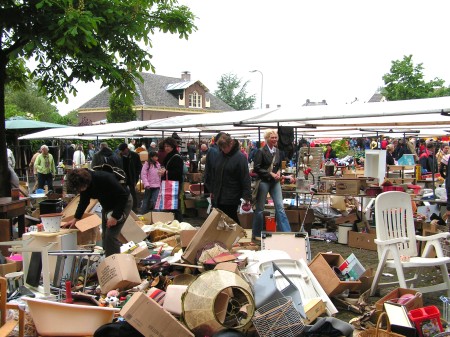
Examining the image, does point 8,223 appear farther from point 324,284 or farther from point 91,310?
point 324,284

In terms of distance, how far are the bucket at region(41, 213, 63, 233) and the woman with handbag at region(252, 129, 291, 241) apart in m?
3.37

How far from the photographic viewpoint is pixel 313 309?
4.28 meters

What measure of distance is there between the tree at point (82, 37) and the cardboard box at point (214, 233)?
2.82 meters

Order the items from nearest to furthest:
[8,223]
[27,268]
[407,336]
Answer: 1. [407,336]
2. [27,268]
3. [8,223]

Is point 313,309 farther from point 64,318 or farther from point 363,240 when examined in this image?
point 363,240

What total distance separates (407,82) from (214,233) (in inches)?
1675

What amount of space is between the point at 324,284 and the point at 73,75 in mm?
5143

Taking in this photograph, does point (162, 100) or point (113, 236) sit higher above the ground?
point (162, 100)

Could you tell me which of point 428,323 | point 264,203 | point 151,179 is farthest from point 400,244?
point 151,179

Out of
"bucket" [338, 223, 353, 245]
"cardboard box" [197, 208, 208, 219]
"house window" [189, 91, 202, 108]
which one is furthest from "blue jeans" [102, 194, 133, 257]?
"house window" [189, 91, 202, 108]

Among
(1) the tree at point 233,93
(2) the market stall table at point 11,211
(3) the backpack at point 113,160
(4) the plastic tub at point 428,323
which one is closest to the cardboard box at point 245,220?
(3) the backpack at point 113,160

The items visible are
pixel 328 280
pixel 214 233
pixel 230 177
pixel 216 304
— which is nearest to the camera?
pixel 216 304

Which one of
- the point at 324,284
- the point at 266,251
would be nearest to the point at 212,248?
the point at 266,251

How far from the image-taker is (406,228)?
5.61 meters
